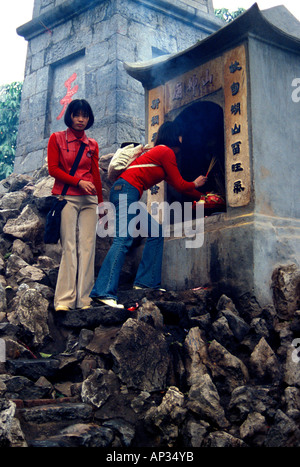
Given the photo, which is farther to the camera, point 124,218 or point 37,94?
point 37,94

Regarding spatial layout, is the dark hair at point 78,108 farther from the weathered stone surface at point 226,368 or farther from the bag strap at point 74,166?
the weathered stone surface at point 226,368

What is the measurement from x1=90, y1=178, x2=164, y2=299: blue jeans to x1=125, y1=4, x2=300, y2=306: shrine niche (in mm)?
524

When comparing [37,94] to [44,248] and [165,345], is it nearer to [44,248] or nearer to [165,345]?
[44,248]

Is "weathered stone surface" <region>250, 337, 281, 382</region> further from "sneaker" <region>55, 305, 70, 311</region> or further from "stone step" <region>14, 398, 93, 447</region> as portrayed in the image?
"sneaker" <region>55, 305, 70, 311</region>

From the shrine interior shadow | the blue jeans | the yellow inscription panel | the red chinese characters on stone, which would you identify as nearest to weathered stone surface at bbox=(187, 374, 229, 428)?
the blue jeans

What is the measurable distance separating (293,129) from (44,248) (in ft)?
12.4

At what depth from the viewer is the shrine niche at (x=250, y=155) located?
18.3 feet

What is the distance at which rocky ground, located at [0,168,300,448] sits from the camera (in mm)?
3615

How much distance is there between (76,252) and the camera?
5.70 metres

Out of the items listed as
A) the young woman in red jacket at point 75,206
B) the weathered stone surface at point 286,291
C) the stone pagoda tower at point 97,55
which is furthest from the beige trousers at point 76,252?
the stone pagoda tower at point 97,55

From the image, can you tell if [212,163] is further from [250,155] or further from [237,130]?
[250,155]

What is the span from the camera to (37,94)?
11258 millimetres
